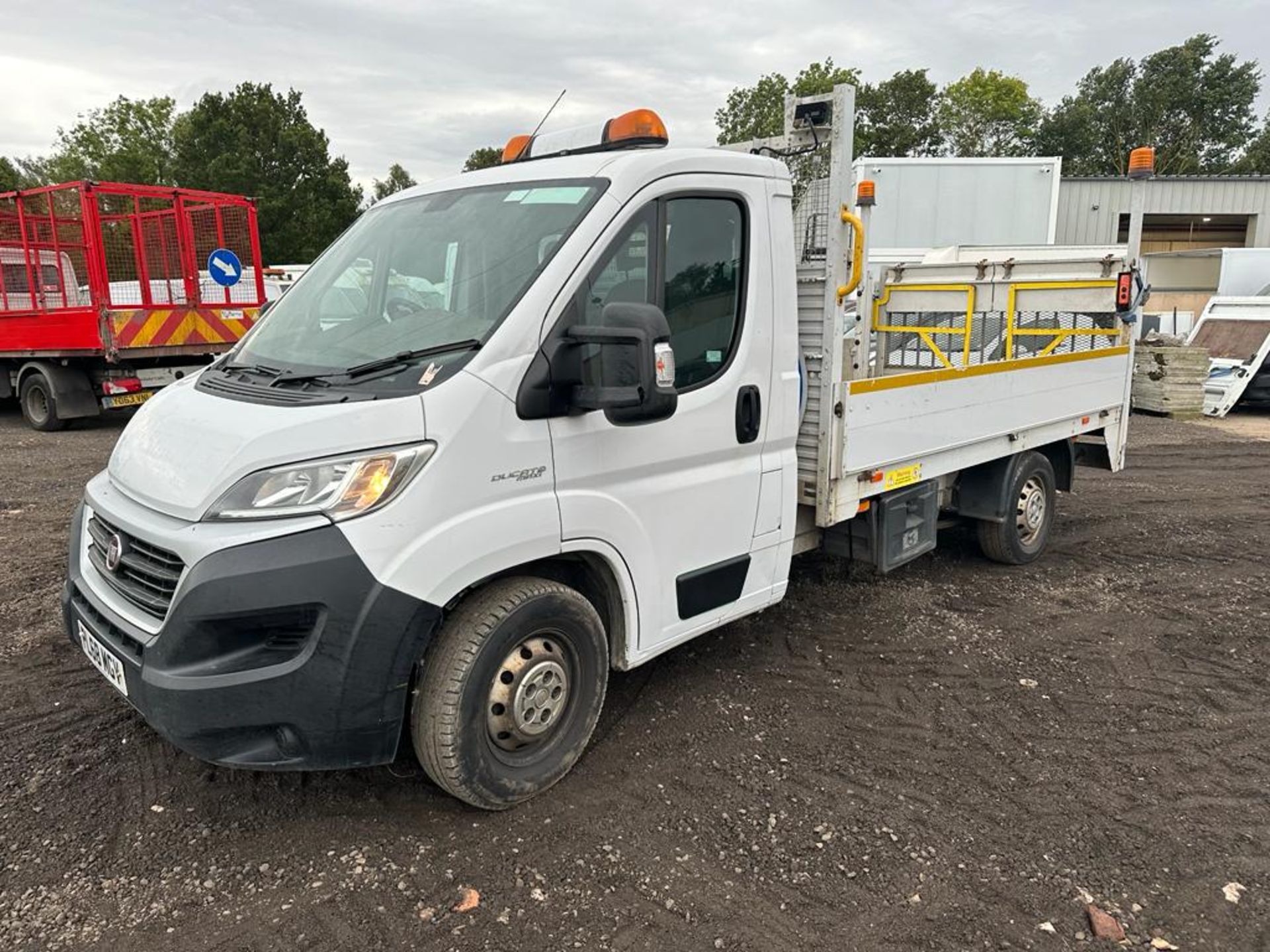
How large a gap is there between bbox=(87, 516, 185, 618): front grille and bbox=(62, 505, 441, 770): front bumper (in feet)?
→ 0.32

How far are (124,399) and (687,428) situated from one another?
9.73m

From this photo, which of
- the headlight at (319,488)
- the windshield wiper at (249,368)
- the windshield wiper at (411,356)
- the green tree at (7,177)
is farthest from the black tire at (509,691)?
the green tree at (7,177)

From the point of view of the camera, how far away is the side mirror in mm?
2562

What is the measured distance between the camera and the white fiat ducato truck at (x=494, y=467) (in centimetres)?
244

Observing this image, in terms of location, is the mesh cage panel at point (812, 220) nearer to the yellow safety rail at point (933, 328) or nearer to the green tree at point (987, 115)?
the yellow safety rail at point (933, 328)

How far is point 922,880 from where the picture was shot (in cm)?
267

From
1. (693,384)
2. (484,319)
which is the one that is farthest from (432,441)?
(693,384)

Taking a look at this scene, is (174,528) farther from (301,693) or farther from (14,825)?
(14,825)

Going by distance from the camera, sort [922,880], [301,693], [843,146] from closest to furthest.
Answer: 1. [301,693]
2. [922,880]
3. [843,146]

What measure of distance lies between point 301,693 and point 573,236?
163 centimetres

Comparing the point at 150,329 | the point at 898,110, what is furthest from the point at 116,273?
the point at 898,110

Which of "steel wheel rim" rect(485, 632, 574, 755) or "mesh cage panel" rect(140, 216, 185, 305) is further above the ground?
"mesh cage panel" rect(140, 216, 185, 305)

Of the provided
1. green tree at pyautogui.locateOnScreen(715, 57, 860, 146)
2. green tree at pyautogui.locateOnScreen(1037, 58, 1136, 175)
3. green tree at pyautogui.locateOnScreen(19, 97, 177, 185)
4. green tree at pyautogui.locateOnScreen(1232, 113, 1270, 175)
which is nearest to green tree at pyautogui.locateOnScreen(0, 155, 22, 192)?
green tree at pyautogui.locateOnScreen(19, 97, 177, 185)

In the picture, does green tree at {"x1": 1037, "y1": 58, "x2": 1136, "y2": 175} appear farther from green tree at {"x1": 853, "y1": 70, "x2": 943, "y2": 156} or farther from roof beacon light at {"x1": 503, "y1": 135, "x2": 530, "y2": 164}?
roof beacon light at {"x1": 503, "y1": 135, "x2": 530, "y2": 164}
